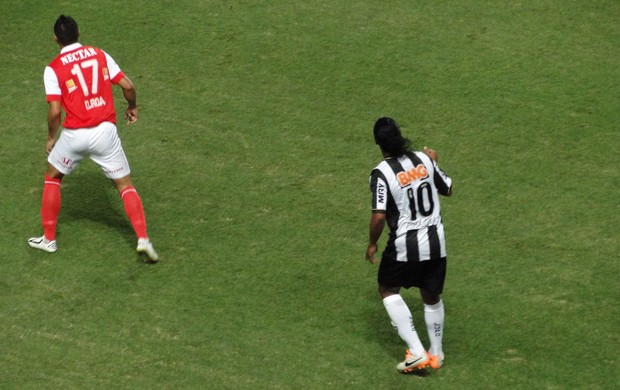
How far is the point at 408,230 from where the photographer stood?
27.5 feet

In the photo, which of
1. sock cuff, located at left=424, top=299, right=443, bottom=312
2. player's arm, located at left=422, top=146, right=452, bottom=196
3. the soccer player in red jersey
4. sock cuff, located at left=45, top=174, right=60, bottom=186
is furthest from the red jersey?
sock cuff, located at left=424, top=299, right=443, bottom=312

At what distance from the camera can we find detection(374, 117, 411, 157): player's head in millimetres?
8221

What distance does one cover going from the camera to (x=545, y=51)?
13.1m

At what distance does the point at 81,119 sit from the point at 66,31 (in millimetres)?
804

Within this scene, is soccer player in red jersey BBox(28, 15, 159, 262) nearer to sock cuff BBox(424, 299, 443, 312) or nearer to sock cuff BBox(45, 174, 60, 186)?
sock cuff BBox(45, 174, 60, 186)

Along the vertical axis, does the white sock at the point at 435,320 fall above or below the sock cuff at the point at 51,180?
below

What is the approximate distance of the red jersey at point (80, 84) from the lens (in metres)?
9.39

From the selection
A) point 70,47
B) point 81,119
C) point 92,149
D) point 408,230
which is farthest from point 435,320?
point 70,47

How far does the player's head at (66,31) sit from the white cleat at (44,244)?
6.16 ft

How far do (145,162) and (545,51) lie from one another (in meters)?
5.23

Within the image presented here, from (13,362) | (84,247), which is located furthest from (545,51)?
(13,362)

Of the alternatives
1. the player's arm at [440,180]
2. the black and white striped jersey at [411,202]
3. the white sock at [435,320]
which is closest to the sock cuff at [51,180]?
the black and white striped jersey at [411,202]

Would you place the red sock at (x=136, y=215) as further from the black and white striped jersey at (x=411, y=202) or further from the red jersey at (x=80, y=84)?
the black and white striped jersey at (x=411, y=202)

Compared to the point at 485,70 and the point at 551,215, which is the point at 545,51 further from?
the point at 551,215
